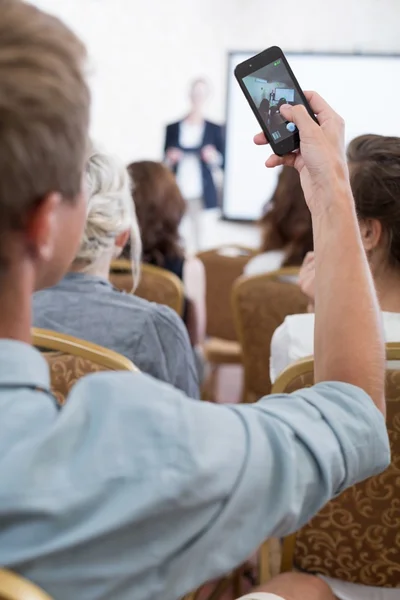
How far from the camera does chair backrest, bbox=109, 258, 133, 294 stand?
214cm

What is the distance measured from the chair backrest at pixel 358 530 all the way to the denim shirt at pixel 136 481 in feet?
1.69

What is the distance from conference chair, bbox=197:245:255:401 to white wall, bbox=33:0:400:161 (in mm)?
3271

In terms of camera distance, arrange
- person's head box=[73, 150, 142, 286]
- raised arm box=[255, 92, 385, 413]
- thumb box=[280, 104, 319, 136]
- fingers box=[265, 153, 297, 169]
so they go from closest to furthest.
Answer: raised arm box=[255, 92, 385, 413]
thumb box=[280, 104, 319, 136]
fingers box=[265, 153, 297, 169]
person's head box=[73, 150, 142, 286]

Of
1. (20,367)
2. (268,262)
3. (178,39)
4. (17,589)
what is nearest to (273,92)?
(20,367)

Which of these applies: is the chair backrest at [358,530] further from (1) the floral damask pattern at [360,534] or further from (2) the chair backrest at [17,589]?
(2) the chair backrest at [17,589]

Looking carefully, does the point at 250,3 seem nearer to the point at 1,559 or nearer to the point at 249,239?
the point at 249,239

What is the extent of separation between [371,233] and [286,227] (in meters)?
1.10

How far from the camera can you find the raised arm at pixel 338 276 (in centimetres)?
69

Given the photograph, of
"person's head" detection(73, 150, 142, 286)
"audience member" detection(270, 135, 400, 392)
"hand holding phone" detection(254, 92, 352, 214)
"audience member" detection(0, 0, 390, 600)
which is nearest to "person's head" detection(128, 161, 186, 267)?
"person's head" detection(73, 150, 142, 286)

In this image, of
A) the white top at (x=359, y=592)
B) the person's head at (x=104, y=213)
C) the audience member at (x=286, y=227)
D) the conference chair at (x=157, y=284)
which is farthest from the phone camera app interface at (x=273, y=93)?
the audience member at (x=286, y=227)

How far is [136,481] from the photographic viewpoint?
20.9 inches

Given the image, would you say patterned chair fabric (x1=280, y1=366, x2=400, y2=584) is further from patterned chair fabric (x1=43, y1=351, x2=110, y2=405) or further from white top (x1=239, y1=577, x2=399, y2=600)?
patterned chair fabric (x1=43, y1=351, x2=110, y2=405)

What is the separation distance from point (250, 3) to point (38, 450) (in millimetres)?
6226

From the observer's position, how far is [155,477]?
53cm
